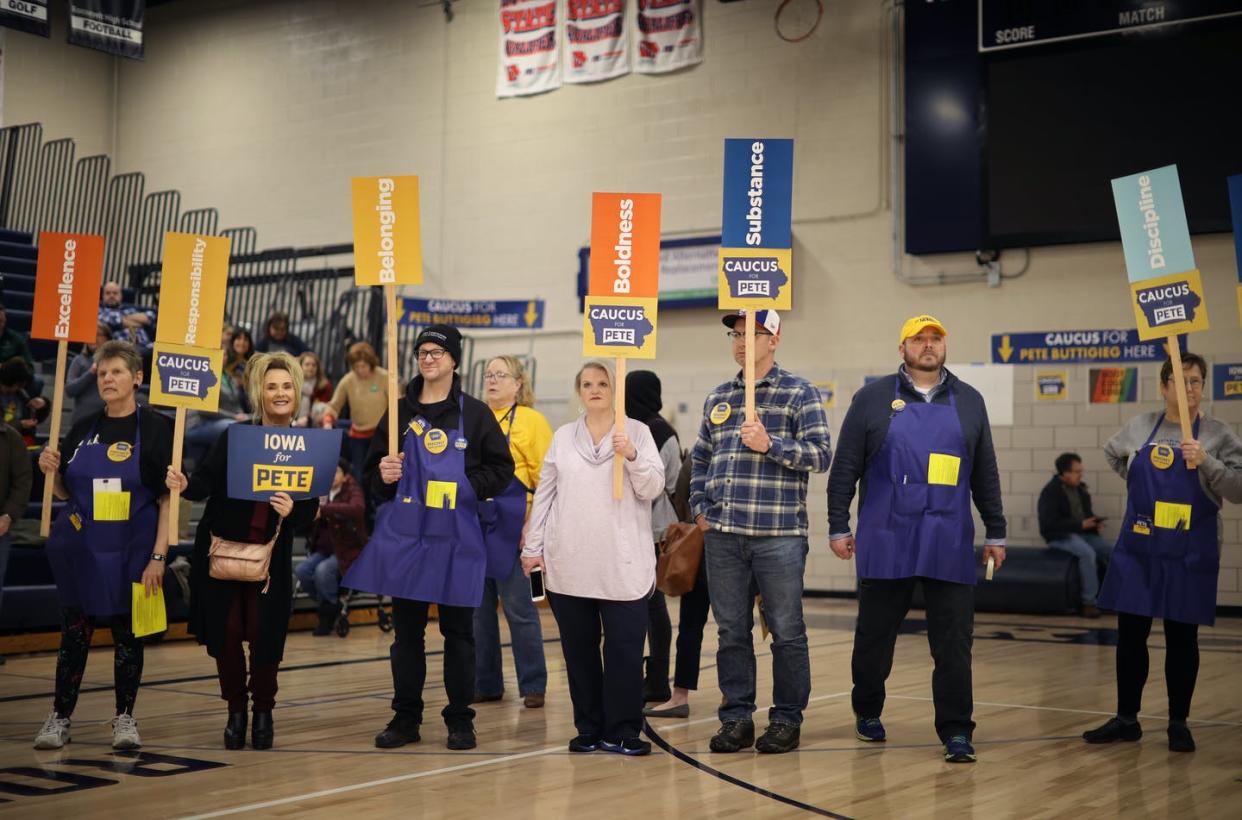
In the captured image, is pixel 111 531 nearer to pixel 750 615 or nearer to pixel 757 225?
pixel 750 615

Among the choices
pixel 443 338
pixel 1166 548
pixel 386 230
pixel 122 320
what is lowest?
pixel 1166 548

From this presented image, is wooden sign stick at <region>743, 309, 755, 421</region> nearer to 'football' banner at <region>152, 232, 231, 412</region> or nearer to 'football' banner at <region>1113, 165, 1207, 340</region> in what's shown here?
'football' banner at <region>1113, 165, 1207, 340</region>

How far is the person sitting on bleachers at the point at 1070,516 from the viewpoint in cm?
1162

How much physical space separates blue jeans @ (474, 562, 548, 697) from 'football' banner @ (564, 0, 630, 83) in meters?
9.22

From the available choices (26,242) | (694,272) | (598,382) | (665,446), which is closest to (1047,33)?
(694,272)

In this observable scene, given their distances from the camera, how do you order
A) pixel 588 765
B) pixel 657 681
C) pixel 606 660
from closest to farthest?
pixel 588 765 < pixel 606 660 < pixel 657 681

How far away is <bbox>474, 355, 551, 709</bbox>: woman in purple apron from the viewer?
238 inches

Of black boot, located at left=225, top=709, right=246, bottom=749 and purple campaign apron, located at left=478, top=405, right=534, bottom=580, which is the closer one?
black boot, located at left=225, top=709, right=246, bottom=749

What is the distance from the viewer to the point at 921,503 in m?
4.94

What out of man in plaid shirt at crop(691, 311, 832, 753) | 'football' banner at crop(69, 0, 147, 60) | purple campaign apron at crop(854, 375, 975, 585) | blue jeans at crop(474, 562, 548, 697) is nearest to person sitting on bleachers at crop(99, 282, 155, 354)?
'football' banner at crop(69, 0, 147, 60)

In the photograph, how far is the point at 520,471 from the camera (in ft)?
20.4

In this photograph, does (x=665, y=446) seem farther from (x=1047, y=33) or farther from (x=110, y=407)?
(x=1047, y=33)

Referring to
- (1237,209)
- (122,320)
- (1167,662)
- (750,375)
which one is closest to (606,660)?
(750,375)

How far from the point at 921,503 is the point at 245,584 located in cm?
249
